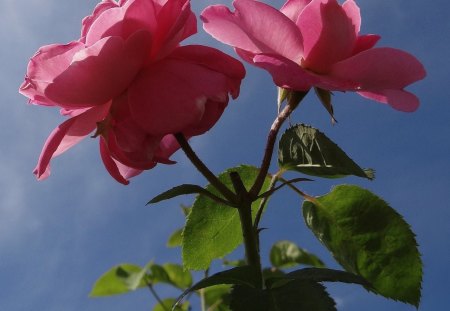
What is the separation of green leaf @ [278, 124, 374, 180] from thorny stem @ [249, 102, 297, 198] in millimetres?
46

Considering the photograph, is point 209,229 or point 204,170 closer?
point 204,170

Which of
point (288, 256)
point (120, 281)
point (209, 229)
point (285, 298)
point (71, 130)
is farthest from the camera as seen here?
point (288, 256)

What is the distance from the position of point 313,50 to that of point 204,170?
8.2 inches

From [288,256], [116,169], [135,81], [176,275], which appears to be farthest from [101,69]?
[288,256]

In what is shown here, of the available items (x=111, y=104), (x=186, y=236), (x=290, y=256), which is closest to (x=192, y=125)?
(x=111, y=104)

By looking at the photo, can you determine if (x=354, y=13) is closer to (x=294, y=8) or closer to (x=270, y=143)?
(x=294, y=8)

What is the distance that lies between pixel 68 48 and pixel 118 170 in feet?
0.59

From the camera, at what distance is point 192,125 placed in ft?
2.64

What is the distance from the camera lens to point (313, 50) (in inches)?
33.4

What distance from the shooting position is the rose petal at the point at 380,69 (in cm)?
82

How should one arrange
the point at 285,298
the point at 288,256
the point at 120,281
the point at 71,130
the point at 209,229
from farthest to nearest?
the point at 288,256, the point at 120,281, the point at 209,229, the point at 71,130, the point at 285,298

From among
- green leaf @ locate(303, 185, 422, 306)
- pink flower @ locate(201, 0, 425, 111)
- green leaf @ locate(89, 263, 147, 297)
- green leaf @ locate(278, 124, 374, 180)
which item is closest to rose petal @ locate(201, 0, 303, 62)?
pink flower @ locate(201, 0, 425, 111)

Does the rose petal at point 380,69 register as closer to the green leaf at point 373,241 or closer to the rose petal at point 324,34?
the rose petal at point 324,34

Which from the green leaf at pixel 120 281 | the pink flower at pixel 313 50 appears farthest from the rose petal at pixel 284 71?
the green leaf at pixel 120 281
